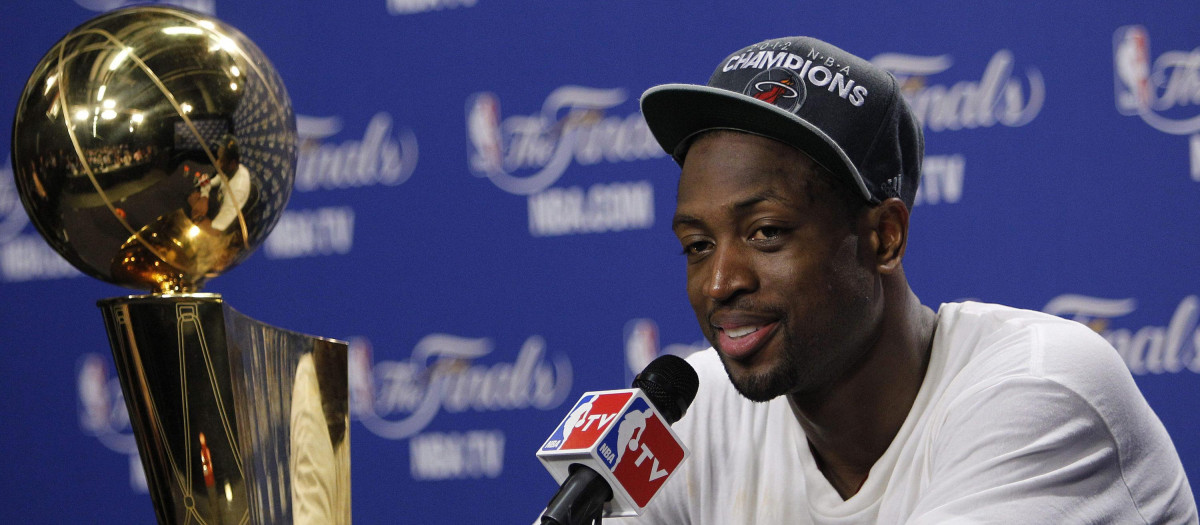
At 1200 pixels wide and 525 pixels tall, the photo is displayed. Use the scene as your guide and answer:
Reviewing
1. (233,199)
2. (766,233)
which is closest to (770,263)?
(766,233)

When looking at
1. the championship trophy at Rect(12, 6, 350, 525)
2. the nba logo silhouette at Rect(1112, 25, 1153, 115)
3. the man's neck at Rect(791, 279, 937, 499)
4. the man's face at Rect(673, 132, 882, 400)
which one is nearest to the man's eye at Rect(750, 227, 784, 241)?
the man's face at Rect(673, 132, 882, 400)

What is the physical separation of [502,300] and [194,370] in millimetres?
1718

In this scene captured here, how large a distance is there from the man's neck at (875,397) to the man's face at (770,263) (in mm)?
59

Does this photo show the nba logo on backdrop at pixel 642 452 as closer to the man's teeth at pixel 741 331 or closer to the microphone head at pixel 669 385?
the microphone head at pixel 669 385

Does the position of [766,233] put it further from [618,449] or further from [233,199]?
[233,199]

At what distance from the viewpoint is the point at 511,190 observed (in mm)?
2748

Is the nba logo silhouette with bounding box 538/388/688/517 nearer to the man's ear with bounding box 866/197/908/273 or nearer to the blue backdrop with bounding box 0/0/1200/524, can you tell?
the man's ear with bounding box 866/197/908/273

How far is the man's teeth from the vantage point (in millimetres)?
1254

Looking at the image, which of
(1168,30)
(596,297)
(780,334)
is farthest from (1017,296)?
(780,334)

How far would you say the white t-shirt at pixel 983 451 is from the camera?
3.65 ft

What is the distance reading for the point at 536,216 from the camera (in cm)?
274

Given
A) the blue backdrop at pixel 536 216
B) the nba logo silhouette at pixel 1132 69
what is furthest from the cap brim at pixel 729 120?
the nba logo silhouette at pixel 1132 69

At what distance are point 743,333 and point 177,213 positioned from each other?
24.3 inches

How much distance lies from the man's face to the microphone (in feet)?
0.35
